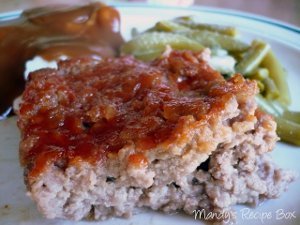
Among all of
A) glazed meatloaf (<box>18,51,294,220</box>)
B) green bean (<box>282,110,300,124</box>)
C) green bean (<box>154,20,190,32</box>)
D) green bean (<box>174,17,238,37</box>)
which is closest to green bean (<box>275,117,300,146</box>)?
green bean (<box>282,110,300,124</box>)

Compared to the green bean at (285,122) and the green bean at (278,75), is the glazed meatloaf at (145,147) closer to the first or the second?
the green bean at (285,122)

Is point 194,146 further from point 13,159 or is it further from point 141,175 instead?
point 13,159

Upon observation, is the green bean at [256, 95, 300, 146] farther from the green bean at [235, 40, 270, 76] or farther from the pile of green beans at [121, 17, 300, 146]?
the green bean at [235, 40, 270, 76]

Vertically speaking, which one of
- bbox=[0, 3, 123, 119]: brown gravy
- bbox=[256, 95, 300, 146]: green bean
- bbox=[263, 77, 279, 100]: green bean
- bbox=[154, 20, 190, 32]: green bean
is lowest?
bbox=[263, 77, 279, 100]: green bean

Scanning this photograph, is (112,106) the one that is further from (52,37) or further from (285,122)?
(52,37)

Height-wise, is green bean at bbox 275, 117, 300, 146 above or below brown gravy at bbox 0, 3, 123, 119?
below

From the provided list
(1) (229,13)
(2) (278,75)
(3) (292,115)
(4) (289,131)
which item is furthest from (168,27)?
(4) (289,131)

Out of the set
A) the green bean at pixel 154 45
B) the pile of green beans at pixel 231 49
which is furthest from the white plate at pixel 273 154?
the green bean at pixel 154 45

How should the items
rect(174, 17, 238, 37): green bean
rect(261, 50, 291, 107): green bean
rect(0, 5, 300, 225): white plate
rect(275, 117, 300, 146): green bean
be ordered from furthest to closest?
rect(174, 17, 238, 37): green bean < rect(261, 50, 291, 107): green bean < rect(275, 117, 300, 146): green bean < rect(0, 5, 300, 225): white plate
